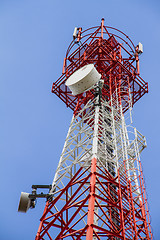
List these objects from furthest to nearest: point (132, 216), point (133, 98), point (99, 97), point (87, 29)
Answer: point (87, 29), point (133, 98), point (99, 97), point (132, 216)

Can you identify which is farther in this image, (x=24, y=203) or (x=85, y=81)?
(x=85, y=81)

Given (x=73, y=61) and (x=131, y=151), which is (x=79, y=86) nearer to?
(x=131, y=151)

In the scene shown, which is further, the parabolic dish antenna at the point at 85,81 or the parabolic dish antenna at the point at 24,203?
the parabolic dish antenna at the point at 85,81

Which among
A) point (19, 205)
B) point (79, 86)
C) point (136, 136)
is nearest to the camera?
point (19, 205)

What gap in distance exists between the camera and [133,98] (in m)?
23.6

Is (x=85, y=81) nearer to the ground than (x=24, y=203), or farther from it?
farther from it

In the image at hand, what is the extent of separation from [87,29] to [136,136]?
12.8 meters

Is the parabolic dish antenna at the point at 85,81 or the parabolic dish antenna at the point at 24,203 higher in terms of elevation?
the parabolic dish antenna at the point at 85,81

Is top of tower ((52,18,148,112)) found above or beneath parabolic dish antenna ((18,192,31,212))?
above

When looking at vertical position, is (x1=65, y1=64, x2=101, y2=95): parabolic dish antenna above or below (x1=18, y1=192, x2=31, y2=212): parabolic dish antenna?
above

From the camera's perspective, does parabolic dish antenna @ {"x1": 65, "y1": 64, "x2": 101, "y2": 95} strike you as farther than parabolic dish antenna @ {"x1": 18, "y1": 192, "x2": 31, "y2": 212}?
Yes

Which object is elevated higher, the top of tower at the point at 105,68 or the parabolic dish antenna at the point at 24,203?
the top of tower at the point at 105,68

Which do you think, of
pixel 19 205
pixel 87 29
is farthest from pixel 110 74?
pixel 19 205

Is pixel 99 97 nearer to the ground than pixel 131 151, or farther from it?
farther from it
